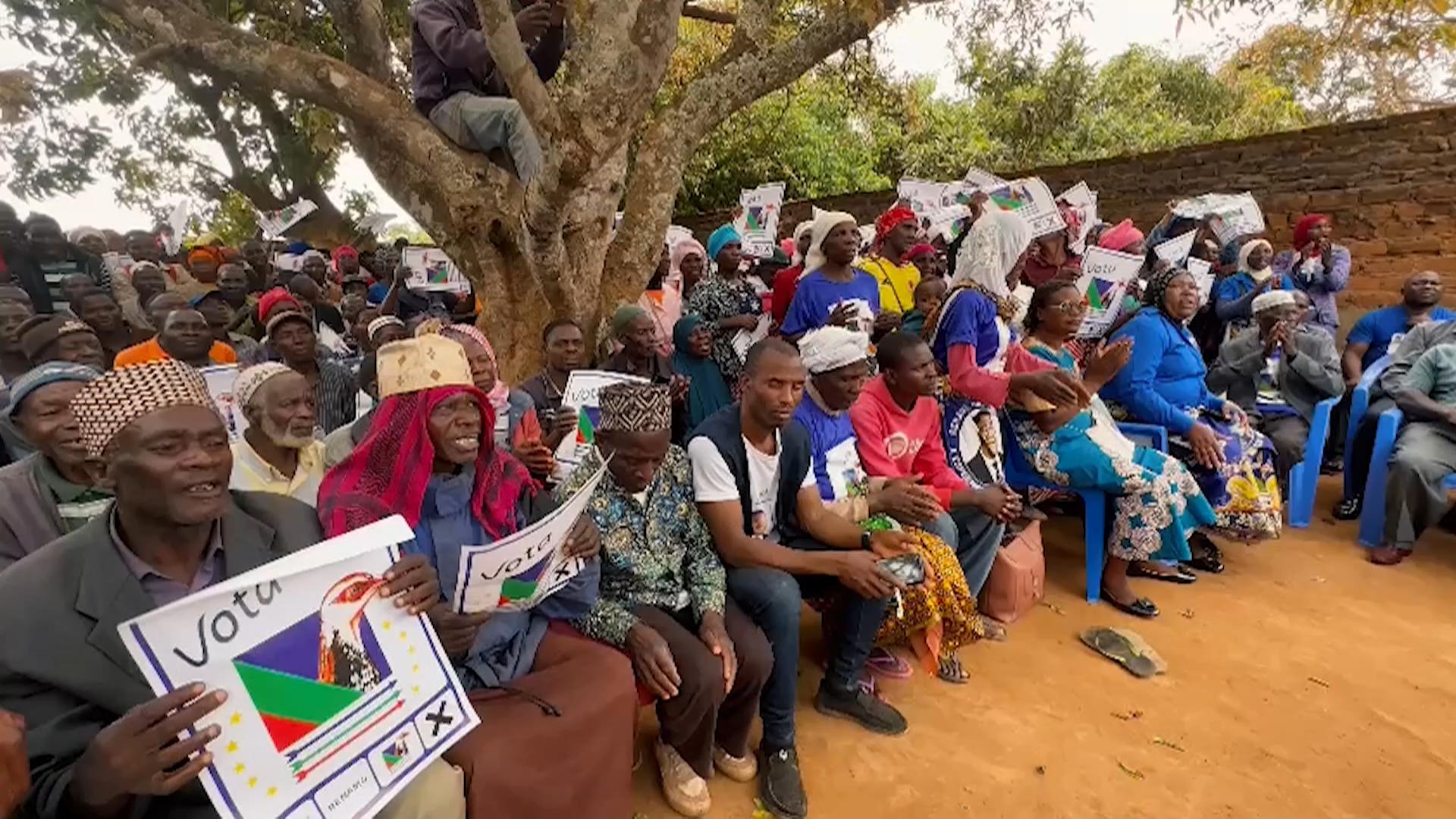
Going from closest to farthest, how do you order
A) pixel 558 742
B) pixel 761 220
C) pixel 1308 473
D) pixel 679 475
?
pixel 558 742 < pixel 679 475 < pixel 1308 473 < pixel 761 220

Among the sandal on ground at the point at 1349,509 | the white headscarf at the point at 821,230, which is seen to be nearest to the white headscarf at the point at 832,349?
the white headscarf at the point at 821,230

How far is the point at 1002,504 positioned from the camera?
364cm

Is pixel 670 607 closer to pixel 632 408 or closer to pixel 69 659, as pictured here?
pixel 632 408

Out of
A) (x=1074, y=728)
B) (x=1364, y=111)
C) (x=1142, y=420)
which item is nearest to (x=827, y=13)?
(x=1142, y=420)

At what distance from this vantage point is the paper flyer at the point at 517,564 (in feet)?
6.37

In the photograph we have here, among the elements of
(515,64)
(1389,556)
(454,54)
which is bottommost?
(1389,556)

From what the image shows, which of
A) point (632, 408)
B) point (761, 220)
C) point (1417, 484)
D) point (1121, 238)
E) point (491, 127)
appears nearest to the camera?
point (632, 408)

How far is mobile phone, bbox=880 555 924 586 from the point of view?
299cm

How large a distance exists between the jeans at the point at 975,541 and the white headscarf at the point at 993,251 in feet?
4.06

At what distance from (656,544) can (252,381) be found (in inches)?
60.8

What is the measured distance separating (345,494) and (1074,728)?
2907 mm

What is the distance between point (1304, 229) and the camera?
23.9ft

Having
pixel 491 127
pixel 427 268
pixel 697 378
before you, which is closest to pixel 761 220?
pixel 697 378

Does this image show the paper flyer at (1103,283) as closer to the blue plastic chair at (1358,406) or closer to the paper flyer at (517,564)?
the blue plastic chair at (1358,406)
